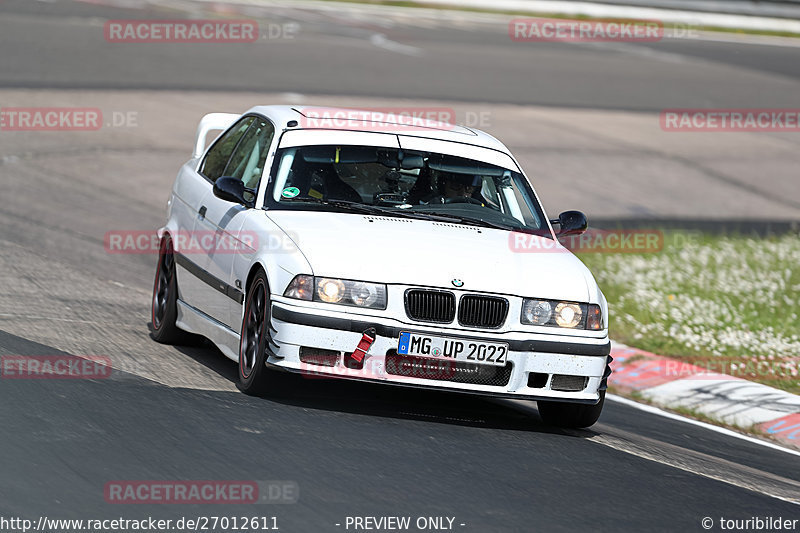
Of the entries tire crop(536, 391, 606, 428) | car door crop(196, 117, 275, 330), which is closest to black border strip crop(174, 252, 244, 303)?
car door crop(196, 117, 275, 330)

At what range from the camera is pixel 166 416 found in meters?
6.85

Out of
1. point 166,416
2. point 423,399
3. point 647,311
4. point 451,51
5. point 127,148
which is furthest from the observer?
point 451,51

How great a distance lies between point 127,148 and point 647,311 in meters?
7.82

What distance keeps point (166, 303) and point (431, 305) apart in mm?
2670

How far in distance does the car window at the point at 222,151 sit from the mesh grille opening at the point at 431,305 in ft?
8.32

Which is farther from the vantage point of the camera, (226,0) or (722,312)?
(226,0)

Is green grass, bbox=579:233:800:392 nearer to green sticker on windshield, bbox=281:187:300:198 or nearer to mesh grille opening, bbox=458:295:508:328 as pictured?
mesh grille opening, bbox=458:295:508:328

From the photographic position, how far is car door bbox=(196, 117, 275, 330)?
26.3ft

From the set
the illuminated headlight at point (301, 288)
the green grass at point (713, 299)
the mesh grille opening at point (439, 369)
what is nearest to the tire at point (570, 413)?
the mesh grille opening at point (439, 369)

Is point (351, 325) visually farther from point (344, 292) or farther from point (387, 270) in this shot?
point (387, 270)

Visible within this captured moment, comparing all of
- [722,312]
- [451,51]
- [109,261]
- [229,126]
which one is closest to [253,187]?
[229,126]

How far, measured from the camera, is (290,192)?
8.22m

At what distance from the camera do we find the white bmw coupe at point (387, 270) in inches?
282

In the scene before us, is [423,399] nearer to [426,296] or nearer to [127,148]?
[426,296]
